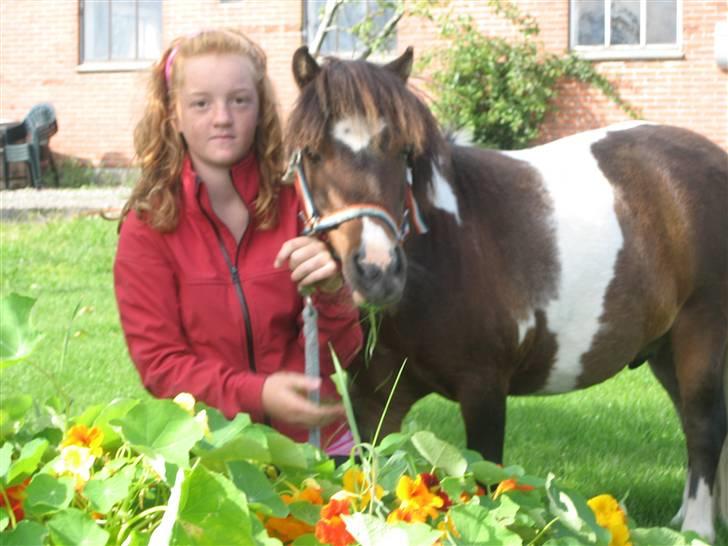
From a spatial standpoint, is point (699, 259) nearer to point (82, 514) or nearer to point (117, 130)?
point (82, 514)

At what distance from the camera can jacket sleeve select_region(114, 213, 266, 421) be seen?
2.49 m

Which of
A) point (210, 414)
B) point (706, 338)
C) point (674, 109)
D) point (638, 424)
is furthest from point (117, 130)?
point (210, 414)

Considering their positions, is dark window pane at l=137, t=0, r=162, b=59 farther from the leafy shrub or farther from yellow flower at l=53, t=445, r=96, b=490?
yellow flower at l=53, t=445, r=96, b=490

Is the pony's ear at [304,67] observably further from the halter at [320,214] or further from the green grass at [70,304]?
the green grass at [70,304]

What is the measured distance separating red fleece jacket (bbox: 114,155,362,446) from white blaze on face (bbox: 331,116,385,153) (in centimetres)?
39

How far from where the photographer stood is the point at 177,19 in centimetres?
1892

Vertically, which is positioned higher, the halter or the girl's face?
the girl's face

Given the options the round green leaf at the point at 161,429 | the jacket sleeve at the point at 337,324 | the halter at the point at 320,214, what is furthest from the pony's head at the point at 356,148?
the round green leaf at the point at 161,429

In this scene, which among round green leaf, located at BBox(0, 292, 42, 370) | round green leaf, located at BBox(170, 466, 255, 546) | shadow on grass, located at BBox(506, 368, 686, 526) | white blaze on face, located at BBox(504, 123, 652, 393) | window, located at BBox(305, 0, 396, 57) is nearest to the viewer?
round green leaf, located at BBox(170, 466, 255, 546)

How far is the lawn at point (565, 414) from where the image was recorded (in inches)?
192

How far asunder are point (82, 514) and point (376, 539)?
296mm

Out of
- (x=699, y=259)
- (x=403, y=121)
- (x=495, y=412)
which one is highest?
(x=403, y=121)

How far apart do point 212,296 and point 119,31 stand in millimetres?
17484

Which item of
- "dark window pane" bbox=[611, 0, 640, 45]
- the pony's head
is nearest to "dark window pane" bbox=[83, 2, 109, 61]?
"dark window pane" bbox=[611, 0, 640, 45]
